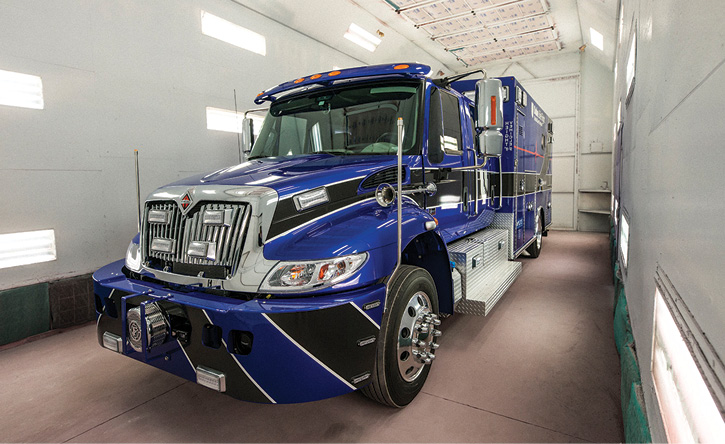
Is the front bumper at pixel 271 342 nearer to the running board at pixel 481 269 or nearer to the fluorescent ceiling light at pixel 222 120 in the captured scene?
the running board at pixel 481 269

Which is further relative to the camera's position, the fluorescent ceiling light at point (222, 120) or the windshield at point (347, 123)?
the fluorescent ceiling light at point (222, 120)

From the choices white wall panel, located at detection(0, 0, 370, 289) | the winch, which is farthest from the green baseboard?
the winch

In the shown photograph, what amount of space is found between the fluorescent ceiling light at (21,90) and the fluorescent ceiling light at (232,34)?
84.9 inches

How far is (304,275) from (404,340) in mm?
908

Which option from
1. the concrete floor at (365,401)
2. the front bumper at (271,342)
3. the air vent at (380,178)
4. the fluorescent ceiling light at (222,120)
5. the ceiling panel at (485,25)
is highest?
the ceiling panel at (485,25)

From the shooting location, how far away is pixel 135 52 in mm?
4602

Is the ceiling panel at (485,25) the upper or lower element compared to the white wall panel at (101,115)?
upper

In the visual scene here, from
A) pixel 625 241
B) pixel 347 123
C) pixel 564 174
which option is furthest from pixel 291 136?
pixel 564 174

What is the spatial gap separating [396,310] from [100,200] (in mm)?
3798

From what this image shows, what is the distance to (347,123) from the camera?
3.18 metres

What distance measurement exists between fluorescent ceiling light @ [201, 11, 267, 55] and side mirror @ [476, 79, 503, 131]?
415 cm

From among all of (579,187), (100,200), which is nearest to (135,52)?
(100,200)

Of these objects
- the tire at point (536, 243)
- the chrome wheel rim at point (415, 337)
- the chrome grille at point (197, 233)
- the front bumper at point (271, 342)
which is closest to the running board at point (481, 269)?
the chrome wheel rim at point (415, 337)

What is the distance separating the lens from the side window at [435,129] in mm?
3109
